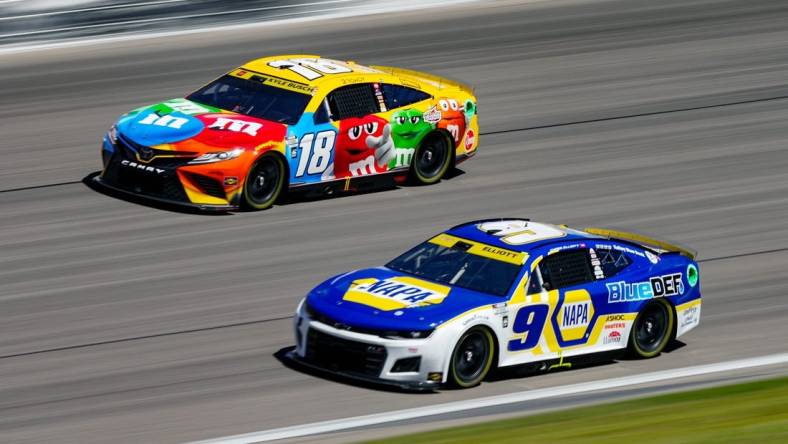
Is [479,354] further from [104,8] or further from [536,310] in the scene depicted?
[104,8]

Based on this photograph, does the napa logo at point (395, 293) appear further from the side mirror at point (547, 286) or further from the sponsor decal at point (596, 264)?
the sponsor decal at point (596, 264)

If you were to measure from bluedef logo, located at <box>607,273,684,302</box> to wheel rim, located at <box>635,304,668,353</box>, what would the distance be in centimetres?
13

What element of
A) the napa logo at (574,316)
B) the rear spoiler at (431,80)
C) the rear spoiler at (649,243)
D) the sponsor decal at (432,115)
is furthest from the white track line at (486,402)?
the rear spoiler at (431,80)

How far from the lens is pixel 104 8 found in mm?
22781

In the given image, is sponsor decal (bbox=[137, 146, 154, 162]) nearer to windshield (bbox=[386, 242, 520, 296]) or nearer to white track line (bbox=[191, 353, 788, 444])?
windshield (bbox=[386, 242, 520, 296])

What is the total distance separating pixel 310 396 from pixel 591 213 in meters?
6.33

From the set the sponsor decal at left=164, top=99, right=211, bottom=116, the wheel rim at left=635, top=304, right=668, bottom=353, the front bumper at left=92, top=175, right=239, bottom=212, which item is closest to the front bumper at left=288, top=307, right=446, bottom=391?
the wheel rim at left=635, top=304, right=668, bottom=353

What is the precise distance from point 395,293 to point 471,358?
2.46 ft

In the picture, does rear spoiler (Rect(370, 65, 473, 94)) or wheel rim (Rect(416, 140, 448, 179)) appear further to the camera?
rear spoiler (Rect(370, 65, 473, 94))

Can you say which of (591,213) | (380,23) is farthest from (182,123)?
(380,23)

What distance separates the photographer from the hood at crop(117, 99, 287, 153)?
1520 centimetres

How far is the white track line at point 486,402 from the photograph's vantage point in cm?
971

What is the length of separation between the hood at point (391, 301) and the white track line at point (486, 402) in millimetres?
649

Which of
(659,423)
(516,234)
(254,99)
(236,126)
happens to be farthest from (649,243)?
(254,99)
